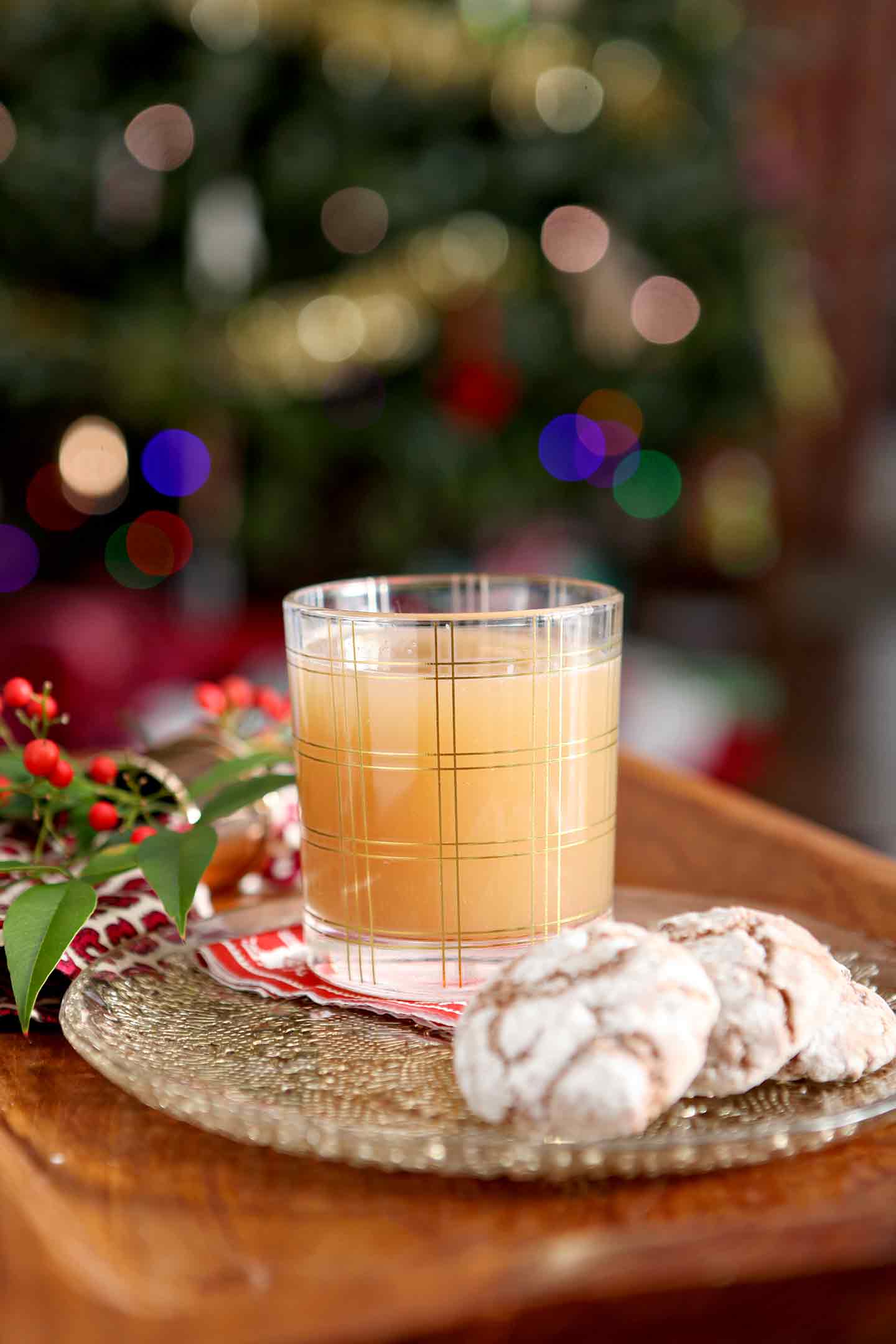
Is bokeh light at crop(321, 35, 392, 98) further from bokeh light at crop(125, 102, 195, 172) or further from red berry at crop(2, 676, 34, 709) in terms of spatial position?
red berry at crop(2, 676, 34, 709)

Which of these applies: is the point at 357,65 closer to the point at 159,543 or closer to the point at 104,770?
the point at 159,543

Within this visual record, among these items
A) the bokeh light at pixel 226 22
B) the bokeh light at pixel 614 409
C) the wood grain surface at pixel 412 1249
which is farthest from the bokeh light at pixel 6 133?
the wood grain surface at pixel 412 1249

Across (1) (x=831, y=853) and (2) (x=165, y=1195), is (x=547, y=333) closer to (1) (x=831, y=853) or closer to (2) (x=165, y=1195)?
(1) (x=831, y=853)

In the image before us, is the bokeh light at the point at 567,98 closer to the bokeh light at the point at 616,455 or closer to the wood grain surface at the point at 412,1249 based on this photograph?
the bokeh light at the point at 616,455

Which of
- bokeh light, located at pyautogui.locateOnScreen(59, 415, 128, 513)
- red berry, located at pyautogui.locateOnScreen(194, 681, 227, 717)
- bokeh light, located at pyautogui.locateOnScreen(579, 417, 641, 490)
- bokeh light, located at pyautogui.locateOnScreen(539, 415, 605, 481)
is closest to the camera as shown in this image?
red berry, located at pyautogui.locateOnScreen(194, 681, 227, 717)

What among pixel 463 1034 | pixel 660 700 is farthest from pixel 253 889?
pixel 660 700

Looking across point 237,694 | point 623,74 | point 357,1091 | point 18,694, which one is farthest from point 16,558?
point 357,1091

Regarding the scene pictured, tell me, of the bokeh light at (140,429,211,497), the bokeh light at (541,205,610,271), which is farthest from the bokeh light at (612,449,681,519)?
the bokeh light at (140,429,211,497)
